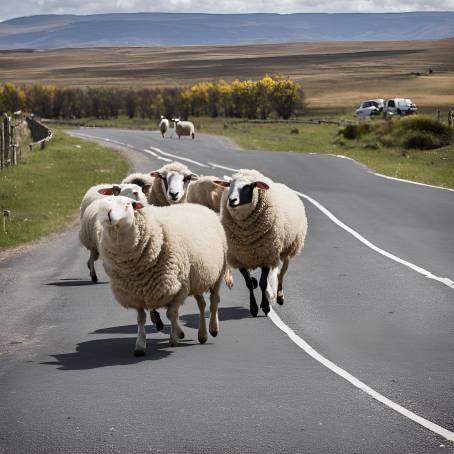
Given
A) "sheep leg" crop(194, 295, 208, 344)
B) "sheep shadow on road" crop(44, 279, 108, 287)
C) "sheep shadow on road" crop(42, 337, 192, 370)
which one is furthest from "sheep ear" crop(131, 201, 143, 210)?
"sheep shadow on road" crop(44, 279, 108, 287)

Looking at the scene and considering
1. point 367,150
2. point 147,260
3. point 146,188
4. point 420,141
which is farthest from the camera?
point 367,150

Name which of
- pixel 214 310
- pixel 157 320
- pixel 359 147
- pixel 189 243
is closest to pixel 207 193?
pixel 157 320

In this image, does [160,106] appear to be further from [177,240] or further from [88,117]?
[177,240]

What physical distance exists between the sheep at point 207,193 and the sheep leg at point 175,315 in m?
4.71

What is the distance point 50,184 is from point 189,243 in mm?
21265

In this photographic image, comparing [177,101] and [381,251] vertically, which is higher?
[381,251]

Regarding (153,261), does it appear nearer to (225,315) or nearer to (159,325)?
(159,325)

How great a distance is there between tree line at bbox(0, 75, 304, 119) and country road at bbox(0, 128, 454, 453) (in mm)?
72756

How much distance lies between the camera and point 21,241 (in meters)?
21.4

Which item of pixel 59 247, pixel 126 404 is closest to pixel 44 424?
pixel 126 404

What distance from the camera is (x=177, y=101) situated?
94688mm

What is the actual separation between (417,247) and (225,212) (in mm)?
7525

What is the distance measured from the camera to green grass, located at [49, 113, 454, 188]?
37.5m

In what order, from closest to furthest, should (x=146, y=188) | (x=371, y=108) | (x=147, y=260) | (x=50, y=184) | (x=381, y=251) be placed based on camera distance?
(x=147, y=260), (x=146, y=188), (x=381, y=251), (x=50, y=184), (x=371, y=108)
